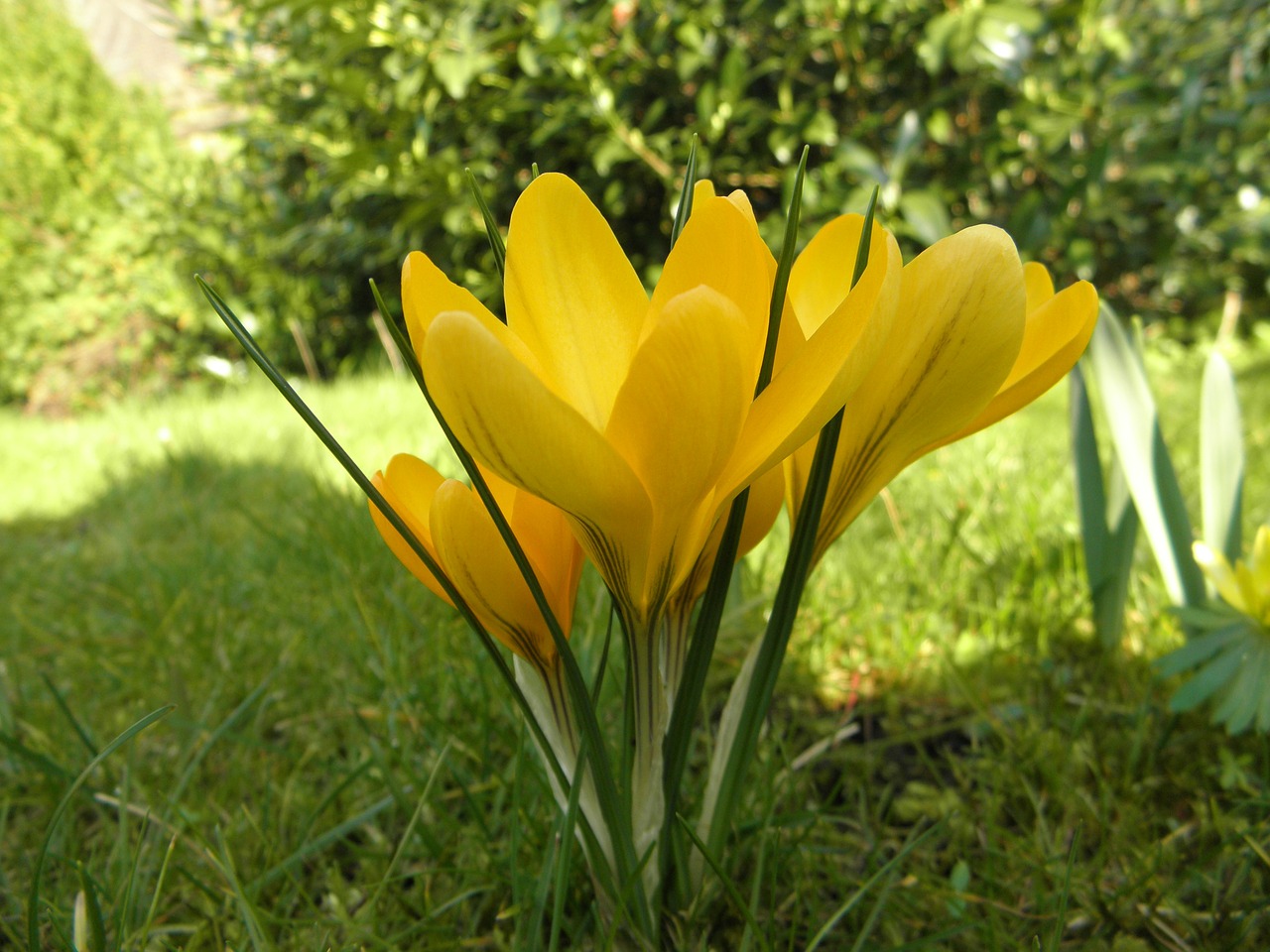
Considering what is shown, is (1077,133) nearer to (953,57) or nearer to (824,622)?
(953,57)

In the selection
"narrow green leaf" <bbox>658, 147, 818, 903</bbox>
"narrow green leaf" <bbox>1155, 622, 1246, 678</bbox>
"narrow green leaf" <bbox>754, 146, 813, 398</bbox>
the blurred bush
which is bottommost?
"narrow green leaf" <bbox>1155, 622, 1246, 678</bbox>

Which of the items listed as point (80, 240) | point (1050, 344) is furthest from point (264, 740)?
point (80, 240)

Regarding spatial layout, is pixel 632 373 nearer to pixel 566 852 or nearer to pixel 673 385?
pixel 673 385

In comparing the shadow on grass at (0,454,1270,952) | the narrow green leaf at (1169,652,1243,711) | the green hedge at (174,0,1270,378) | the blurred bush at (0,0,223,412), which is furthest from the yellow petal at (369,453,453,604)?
the blurred bush at (0,0,223,412)

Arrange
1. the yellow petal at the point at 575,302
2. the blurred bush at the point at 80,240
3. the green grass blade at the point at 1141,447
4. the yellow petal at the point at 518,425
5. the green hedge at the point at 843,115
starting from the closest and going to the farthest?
the yellow petal at the point at 518,425, the yellow petal at the point at 575,302, the green grass blade at the point at 1141,447, the green hedge at the point at 843,115, the blurred bush at the point at 80,240

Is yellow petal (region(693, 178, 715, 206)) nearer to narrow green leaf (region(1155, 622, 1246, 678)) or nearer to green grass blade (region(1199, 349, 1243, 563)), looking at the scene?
narrow green leaf (region(1155, 622, 1246, 678))

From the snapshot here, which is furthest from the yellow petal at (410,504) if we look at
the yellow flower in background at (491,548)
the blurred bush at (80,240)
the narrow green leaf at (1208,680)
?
the blurred bush at (80,240)

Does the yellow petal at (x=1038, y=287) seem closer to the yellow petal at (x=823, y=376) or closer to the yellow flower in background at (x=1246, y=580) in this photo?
the yellow petal at (x=823, y=376)
